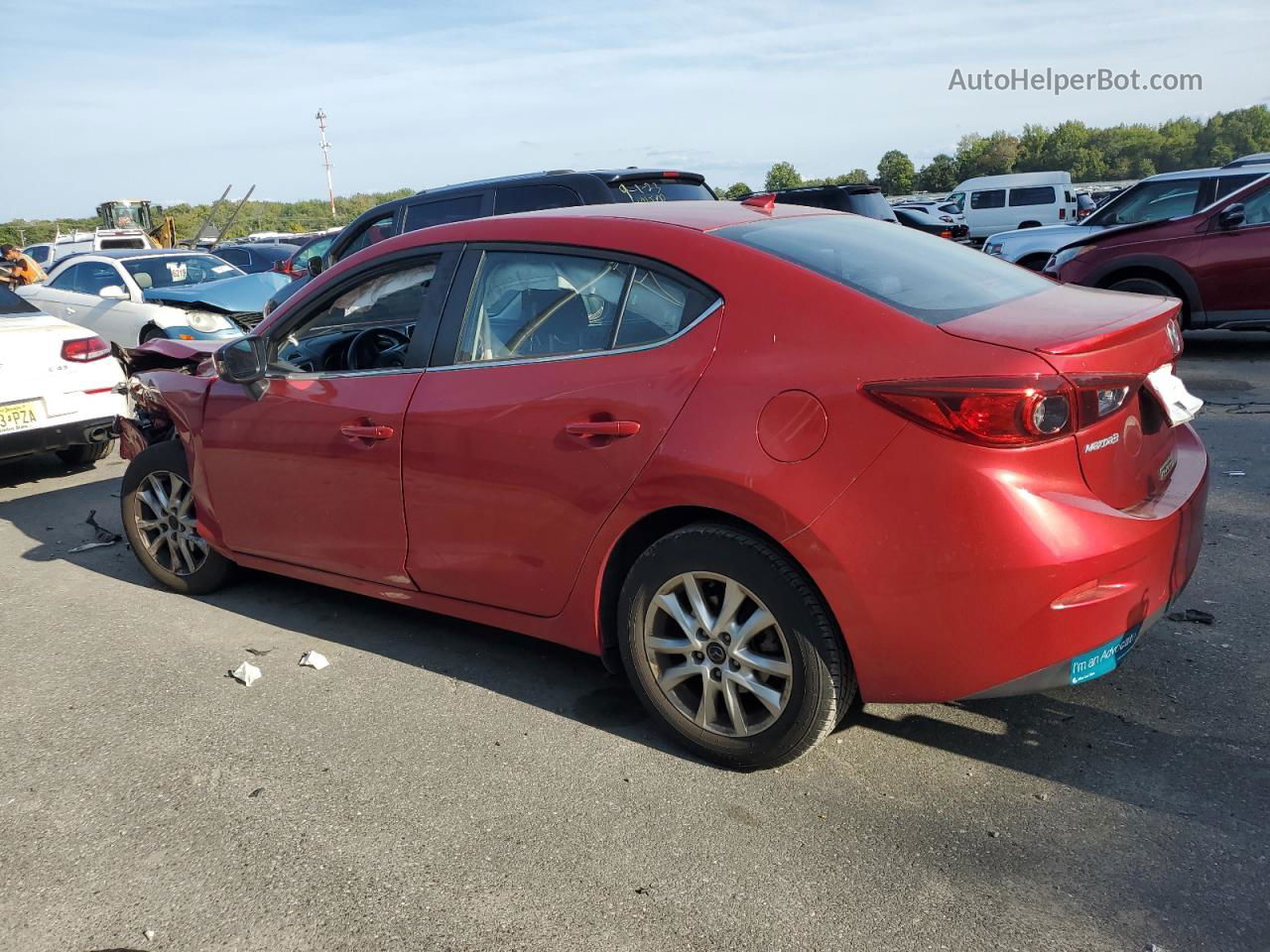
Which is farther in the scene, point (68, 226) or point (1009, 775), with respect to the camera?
point (68, 226)

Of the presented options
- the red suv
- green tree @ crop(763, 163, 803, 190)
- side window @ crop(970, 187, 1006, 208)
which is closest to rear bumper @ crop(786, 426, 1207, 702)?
the red suv

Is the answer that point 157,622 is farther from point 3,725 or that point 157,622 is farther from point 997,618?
point 997,618

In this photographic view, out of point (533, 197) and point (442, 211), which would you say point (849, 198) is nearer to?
point (533, 197)

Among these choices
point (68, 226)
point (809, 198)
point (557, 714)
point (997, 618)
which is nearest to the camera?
point (997, 618)

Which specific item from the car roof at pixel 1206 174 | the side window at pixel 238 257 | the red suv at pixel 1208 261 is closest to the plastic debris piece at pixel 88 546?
the red suv at pixel 1208 261

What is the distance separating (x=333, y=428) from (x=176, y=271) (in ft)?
32.8

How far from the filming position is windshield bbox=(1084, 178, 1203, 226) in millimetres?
11539

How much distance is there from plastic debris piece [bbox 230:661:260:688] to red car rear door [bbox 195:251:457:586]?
47 cm

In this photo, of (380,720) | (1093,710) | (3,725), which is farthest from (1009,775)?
(3,725)

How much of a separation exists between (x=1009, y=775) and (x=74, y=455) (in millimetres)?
7934

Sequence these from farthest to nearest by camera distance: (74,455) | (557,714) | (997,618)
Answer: (74,455)
(557,714)
(997,618)

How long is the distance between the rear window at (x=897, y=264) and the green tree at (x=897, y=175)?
73.2 m

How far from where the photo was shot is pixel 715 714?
127 inches

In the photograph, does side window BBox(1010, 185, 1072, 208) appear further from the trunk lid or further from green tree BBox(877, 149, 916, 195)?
green tree BBox(877, 149, 916, 195)
